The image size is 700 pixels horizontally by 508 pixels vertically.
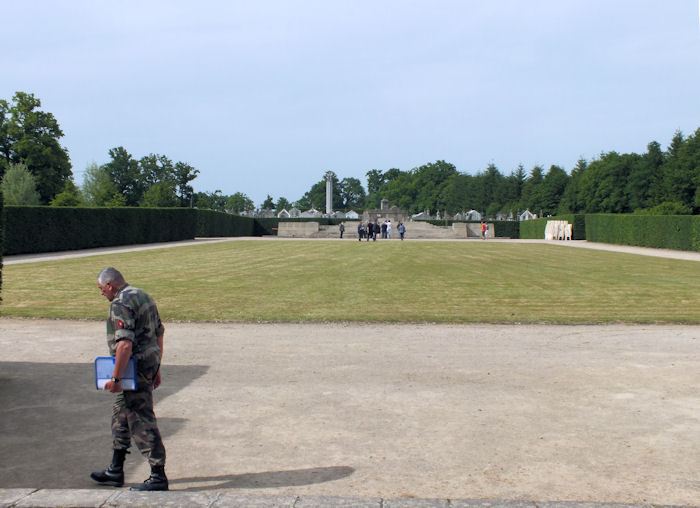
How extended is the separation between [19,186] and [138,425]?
179ft

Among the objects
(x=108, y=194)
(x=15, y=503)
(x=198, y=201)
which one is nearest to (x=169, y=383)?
(x=15, y=503)

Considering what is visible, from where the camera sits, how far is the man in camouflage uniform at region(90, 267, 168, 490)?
435cm

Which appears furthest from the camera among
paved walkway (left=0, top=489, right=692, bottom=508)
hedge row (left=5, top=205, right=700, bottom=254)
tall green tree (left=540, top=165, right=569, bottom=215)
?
tall green tree (left=540, top=165, right=569, bottom=215)

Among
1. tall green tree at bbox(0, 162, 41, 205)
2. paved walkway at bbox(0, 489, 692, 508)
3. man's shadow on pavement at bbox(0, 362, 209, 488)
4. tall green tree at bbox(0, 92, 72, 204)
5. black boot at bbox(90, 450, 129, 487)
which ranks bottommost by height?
man's shadow on pavement at bbox(0, 362, 209, 488)

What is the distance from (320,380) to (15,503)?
395cm

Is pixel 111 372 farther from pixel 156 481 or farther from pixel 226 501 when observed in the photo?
pixel 226 501

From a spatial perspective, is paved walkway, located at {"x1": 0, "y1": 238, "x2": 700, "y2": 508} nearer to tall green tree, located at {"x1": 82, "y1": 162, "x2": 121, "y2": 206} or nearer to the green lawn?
the green lawn

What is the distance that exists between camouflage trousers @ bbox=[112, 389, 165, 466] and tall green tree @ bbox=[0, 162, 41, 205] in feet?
174

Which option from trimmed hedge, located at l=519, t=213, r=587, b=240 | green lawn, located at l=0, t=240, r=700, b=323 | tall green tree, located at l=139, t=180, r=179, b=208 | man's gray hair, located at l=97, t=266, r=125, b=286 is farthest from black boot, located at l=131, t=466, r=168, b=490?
tall green tree, located at l=139, t=180, r=179, b=208

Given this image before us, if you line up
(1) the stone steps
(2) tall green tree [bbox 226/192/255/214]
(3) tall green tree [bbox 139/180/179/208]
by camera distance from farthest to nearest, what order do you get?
(2) tall green tree [bbox 226/192/255/214]
(3) tall green tree [bbox 139/180/179/208]
(1) the stone steps

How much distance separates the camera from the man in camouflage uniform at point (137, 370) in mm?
4348

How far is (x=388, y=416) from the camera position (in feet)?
19.5

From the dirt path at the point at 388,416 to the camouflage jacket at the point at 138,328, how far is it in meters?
0.85

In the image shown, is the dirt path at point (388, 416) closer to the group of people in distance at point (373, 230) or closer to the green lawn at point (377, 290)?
the green lawn at point (377, 290)
